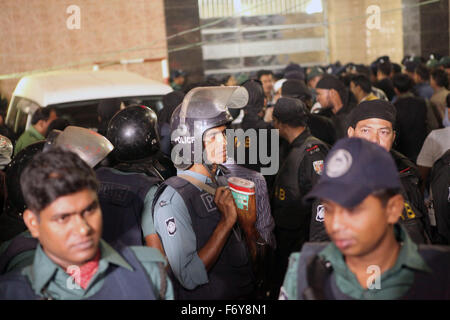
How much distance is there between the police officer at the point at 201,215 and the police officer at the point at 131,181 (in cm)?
17

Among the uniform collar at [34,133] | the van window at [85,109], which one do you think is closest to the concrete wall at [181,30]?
the van window at [85,109]

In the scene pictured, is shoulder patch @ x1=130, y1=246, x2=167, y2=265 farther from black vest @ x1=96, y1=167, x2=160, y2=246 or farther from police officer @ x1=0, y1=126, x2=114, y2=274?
black vest @ x1=96, y1=167, x2=160, y2=246

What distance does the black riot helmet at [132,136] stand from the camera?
10.2ft

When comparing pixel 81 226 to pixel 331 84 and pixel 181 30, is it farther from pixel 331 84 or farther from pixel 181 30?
pixel 181 30

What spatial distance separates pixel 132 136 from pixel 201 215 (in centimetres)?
68

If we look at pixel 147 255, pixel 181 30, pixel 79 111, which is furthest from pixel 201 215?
pixel 181 30

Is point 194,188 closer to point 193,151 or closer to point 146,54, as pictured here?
point 193,151

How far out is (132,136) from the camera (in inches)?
123

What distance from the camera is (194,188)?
2.78 metres

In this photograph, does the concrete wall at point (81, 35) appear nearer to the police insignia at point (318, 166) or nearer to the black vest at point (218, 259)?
the police insignia at point (318, 166)
